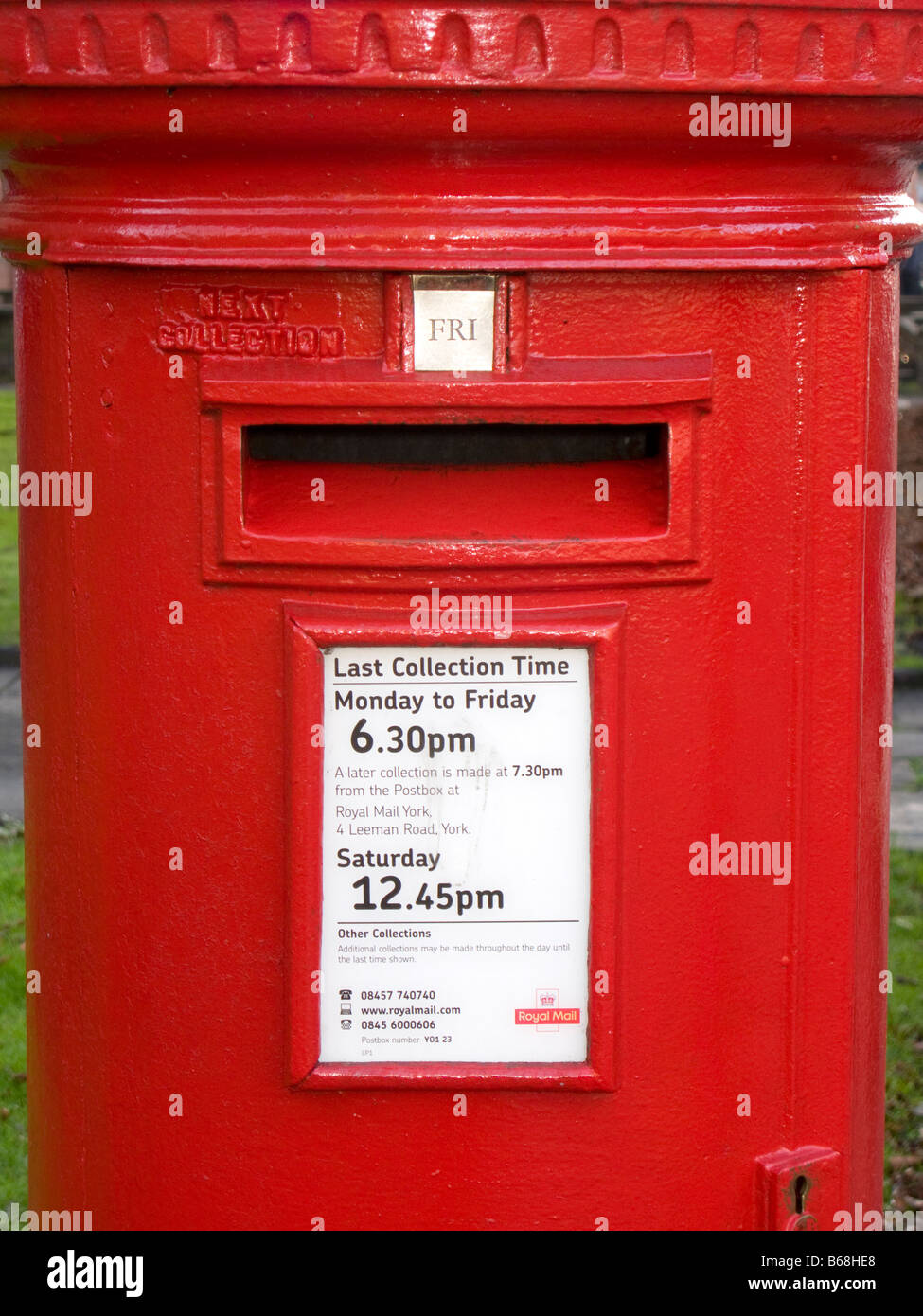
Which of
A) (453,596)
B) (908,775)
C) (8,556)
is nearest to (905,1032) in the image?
(908,775)

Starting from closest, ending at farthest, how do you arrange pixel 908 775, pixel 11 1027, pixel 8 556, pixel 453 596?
1. pixel 453 596
2. pixel 11 1027
3. pixel 908 775
4. pixel 8 556

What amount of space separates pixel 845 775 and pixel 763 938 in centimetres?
19

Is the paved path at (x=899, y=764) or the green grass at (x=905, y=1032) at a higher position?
the paved path at (x=899, y=764)

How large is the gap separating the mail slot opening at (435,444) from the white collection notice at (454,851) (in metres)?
0.19

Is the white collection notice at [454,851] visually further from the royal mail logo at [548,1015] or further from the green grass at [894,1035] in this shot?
the green grass at [894,1035]

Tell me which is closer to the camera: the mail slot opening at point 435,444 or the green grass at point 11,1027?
the mail slot opening at point 435,444

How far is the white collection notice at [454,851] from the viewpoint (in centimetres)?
161

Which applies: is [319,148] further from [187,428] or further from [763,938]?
[763,938]

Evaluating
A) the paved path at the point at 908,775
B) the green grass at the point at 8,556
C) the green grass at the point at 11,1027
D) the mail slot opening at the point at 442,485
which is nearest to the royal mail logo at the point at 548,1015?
the mail slot opening at the point at 442,485

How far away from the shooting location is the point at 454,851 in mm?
1634

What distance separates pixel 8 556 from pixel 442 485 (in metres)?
7.16

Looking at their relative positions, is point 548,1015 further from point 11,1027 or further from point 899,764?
point 899,764

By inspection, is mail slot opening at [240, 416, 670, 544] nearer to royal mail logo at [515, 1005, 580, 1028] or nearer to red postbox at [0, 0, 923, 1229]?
red postbox at [0, 0, 923, 1229]
